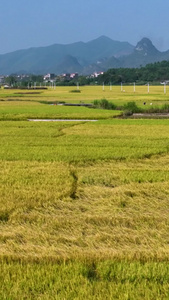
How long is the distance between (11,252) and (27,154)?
20.1ft

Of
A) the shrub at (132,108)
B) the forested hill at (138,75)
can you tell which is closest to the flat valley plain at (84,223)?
the shrub at (132,108)

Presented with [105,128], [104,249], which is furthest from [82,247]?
[105,128]

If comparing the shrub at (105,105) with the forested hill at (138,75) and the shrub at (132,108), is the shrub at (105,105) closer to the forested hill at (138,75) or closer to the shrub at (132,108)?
the shrub at (132,108)

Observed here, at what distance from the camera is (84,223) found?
5098 millimetres

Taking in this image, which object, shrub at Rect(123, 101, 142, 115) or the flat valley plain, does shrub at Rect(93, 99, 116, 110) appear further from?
the flat valley plain

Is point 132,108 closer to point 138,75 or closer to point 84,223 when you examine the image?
point 84,223

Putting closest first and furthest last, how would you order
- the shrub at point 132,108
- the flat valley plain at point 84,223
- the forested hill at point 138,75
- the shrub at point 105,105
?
1. the flat valley plain at point 84,223
2. the shrub at point 132,108
3. the shrub at point 105,105
4. the forested hill at point 138,75

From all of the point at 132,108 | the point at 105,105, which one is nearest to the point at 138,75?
the point at 105,105

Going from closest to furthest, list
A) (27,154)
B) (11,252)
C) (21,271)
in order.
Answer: (21,271) < (11,252) < (27,154)

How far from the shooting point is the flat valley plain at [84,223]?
11.3 ft

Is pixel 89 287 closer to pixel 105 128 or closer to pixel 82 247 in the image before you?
pixel 82 247

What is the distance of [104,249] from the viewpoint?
4152mm

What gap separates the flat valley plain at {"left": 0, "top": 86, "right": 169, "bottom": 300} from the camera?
135 inches

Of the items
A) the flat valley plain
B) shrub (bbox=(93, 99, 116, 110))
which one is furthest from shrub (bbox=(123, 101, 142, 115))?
the flat valley plain
